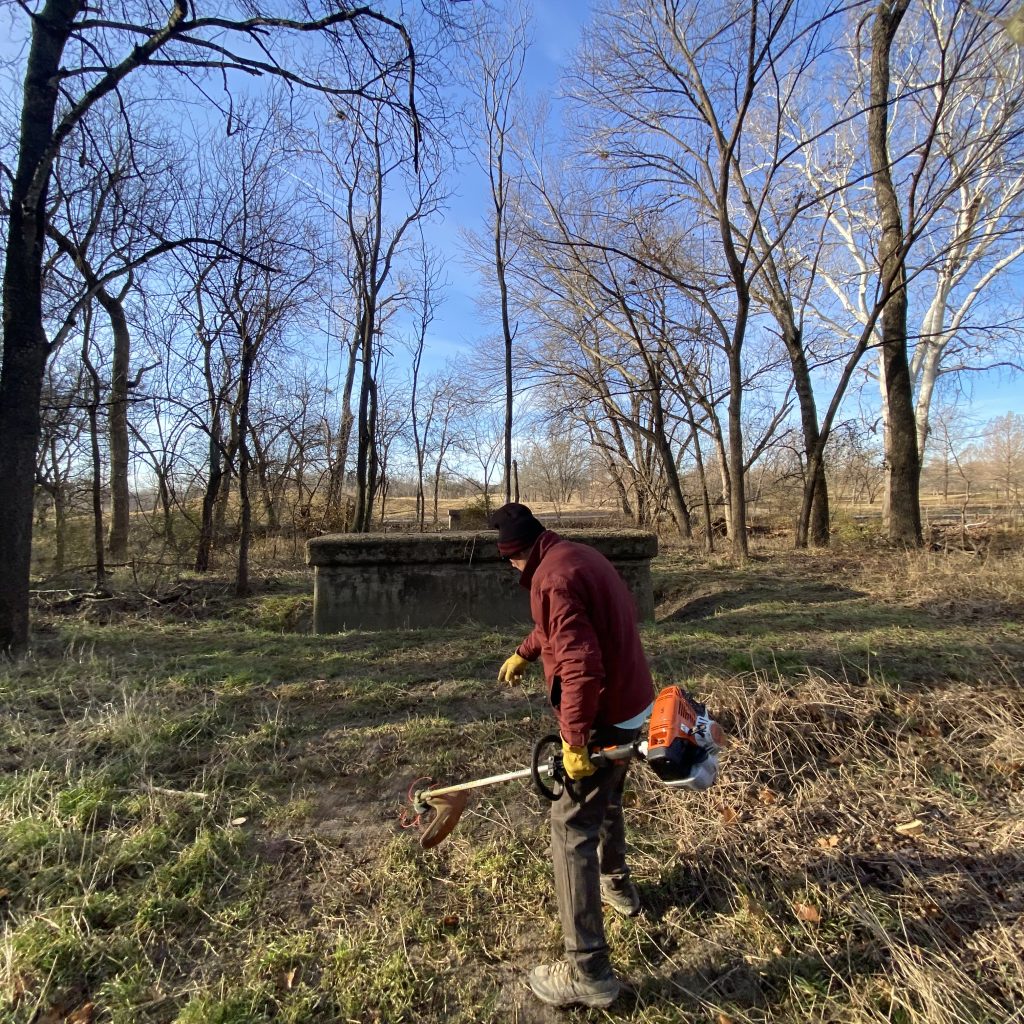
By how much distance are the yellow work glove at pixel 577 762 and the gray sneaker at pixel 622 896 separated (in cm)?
83

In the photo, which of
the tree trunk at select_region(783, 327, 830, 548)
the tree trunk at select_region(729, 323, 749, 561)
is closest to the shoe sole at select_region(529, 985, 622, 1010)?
the tree trunk at select_region(729, 323, 749, 561)

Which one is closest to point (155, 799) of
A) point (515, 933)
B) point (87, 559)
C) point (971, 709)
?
point (515, 933)

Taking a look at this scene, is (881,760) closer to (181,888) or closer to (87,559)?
(181,888)

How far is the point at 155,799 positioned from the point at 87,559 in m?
10.8

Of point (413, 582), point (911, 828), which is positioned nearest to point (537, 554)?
point (911, 828)

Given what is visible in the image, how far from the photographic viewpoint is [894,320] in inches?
A: 450

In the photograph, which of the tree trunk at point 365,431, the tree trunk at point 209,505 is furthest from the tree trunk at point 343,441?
the tree trunk at point 209,505

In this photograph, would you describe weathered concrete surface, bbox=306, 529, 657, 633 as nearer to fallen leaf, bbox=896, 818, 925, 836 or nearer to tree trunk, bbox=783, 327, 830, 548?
fallen leaf, bbox=896, 818, 925, 836

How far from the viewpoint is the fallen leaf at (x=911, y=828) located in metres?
2.90

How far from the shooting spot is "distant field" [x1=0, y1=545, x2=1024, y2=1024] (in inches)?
87.4

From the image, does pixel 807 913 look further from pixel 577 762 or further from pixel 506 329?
pixel 506 329

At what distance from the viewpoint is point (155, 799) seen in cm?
319

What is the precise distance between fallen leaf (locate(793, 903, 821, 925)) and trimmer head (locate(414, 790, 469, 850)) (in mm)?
1450

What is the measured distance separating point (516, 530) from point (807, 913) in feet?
6.48
